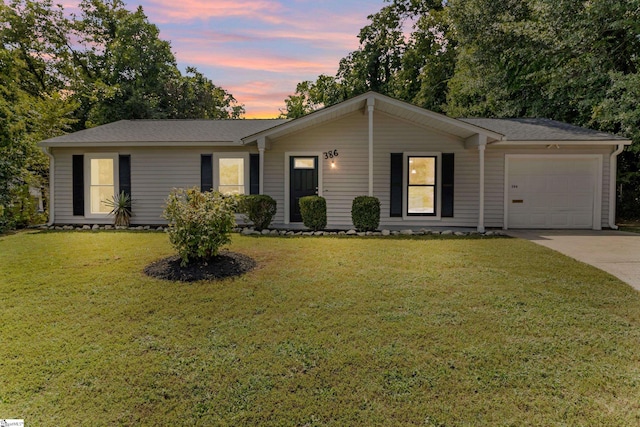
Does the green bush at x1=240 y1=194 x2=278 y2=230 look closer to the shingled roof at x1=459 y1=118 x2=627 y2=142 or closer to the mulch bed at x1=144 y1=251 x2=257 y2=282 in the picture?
the mulch bed at x1=144 y1=251 x2=257 y2=282

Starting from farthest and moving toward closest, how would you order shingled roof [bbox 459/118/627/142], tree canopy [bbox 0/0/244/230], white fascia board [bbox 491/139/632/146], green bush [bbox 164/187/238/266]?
tree canopy [bbox 0/0/244/230] → shingled roof [bbox 459/118/627/142] → white fascia board [bbox 491/139/632/146] → green bush [bbox 164/187/238/266]

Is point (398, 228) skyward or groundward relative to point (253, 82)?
groundward

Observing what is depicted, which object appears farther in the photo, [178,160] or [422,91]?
[422,91]

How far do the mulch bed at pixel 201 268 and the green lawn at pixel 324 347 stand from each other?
0.71 ft

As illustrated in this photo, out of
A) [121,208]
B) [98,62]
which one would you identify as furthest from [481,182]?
[98,62]

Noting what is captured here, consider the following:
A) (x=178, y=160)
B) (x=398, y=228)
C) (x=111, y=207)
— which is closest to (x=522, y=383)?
(x=398, y=228)

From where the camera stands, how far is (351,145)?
9500 mm

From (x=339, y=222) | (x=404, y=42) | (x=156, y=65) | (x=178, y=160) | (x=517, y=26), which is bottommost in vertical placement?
(x=339, y=222)

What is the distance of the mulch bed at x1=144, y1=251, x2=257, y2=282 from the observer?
4.78 meters

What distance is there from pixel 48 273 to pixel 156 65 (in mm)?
19940

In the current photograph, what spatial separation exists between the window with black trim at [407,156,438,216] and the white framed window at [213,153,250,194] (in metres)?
4.59

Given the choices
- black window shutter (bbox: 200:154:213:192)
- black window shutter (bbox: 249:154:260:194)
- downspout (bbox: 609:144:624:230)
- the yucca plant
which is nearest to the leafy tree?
the yucca plant

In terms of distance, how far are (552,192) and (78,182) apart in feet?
43.8

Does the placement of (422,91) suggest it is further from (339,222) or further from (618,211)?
(339,222)
